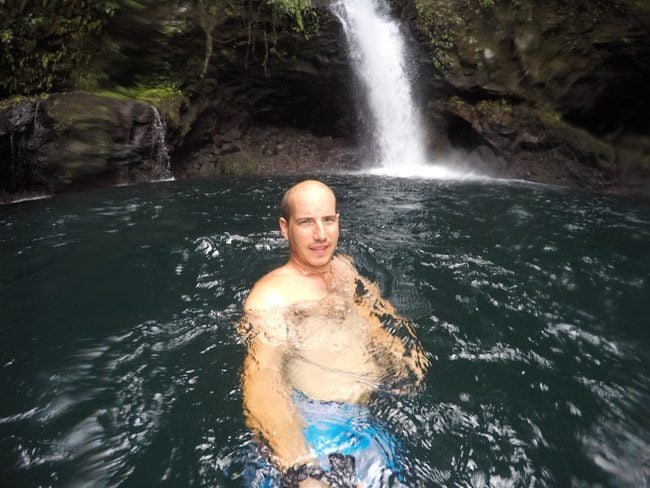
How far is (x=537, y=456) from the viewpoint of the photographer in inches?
96.1

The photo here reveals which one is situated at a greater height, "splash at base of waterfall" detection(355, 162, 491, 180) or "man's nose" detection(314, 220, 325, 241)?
"man's nose" detection(314, 220, 325, 241)

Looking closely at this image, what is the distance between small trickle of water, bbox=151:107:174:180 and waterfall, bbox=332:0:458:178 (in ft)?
17.2

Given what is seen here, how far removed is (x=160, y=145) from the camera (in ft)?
32.8

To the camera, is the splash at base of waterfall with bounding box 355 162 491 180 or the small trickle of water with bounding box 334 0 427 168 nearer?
the splash at base of waterfall with bounding box 355 162 491 180

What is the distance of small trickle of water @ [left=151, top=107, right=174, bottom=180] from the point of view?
982cm

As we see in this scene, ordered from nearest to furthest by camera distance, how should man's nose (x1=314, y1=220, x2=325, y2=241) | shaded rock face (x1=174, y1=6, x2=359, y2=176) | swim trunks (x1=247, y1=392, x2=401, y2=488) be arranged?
swim trunks (x1=247, y1=392, x2=401, y2=488)
man's nose (x1=314, y1=220, x2=325, y2=241)
shaded rock face (x1=174, y1=6, x2=359, y2=176)

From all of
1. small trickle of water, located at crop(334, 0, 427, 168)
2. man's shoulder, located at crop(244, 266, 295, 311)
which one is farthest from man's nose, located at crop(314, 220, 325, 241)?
small trickle of water, located at crop(334, 0, 427, 168)

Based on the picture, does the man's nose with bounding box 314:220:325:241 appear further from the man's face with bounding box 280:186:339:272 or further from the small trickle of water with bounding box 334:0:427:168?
the small trickle of water with bounding box 334:0:427:168

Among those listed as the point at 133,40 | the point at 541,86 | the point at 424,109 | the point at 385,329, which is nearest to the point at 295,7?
the point at 133,40

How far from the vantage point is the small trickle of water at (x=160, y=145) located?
9820 millimetres

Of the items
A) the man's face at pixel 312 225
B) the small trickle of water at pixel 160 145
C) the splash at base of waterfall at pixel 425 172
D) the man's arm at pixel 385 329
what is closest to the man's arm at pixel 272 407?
the man's face at pixel 312 225

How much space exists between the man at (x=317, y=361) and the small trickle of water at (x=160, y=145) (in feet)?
25.8

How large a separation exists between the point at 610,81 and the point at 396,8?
5929mm

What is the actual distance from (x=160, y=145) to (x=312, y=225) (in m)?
8.25
